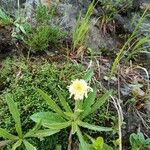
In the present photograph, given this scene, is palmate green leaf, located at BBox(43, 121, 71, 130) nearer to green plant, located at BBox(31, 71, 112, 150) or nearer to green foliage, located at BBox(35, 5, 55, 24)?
green plant, located at BBox(31, 71, 112, 150)

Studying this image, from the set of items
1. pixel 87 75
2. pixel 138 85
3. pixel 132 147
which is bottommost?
pixel 132 147

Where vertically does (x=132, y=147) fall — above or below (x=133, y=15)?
below

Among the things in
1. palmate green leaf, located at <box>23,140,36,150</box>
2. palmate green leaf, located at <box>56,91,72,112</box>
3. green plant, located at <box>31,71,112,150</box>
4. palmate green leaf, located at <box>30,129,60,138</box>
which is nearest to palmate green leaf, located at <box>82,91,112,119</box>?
green plant, located at <box>31,71,112,150</box>

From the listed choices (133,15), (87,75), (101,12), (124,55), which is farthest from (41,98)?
(133,15)

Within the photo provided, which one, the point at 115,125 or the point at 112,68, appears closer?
the point at 115,125

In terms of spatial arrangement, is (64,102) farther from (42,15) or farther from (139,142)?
(42,15)

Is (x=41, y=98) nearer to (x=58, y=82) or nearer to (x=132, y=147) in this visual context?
(x=58, y=82)

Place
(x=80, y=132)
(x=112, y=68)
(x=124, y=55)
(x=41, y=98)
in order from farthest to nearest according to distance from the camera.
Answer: (x=124, y=55) < (x=112, y=68) < (x=41, y=98) < (x=80, y=132)
